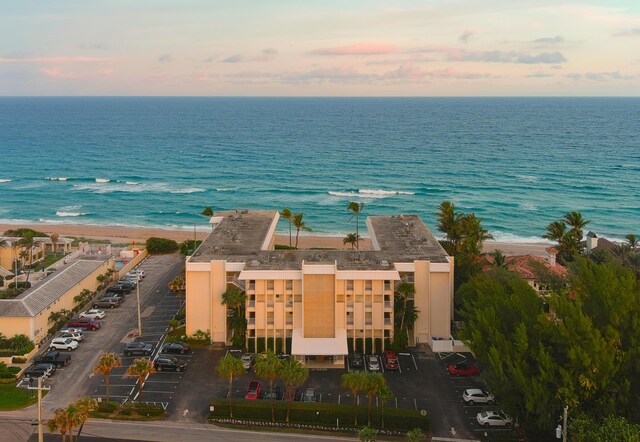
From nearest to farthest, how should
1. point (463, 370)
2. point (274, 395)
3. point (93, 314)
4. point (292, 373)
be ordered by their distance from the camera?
1. point (292, 373)
2. point (274, 395)
3. point (463, 370)
4. point (93, 314)

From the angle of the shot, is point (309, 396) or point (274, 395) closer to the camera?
point (309, 396)

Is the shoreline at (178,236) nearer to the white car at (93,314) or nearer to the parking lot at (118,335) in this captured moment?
the parking lot at (118,335)

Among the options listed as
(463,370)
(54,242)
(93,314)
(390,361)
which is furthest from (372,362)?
(54,242)

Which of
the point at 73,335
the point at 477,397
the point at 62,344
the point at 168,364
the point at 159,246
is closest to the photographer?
the point at 477,397

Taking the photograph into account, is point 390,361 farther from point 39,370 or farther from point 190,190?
point 190,190

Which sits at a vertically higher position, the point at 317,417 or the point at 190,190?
the point at 190,190

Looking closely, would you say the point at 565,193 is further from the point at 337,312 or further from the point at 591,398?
the point at 591,398

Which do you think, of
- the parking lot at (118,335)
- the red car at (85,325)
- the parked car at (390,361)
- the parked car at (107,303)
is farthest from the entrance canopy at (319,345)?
the parked car at (107,303)
